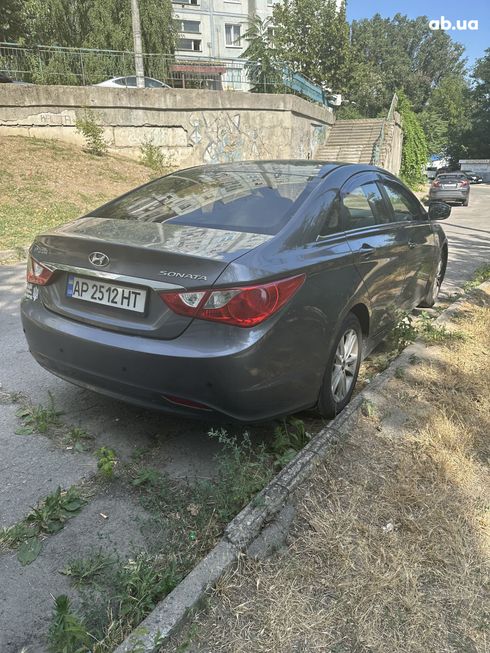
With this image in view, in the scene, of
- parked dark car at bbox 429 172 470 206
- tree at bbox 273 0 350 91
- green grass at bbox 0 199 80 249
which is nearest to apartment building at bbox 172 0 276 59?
tree at bbox 273 0 350 91

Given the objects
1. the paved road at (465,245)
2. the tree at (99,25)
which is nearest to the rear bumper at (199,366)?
the paved road at (465,245)

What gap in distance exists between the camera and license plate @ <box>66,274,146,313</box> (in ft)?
8.35

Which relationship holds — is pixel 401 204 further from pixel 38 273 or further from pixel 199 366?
pixel 38 273

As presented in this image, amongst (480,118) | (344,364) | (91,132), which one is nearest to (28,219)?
(91,132)

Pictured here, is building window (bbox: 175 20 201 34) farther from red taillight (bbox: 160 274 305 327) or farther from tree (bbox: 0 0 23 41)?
red taillight (bbox: 160 274 305 327)

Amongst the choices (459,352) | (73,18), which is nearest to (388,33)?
(73,18)

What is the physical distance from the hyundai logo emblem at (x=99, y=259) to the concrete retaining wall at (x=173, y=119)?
1432cm

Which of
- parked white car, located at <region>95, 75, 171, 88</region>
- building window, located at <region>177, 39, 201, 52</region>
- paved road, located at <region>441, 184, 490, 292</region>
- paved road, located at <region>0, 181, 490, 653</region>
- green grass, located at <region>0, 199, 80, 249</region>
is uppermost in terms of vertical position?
building window, located at <region>177, 39, 201, 52</region>

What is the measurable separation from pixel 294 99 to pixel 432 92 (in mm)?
60367

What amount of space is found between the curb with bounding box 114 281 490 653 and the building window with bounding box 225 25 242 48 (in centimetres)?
4909

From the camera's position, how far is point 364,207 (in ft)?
12.0

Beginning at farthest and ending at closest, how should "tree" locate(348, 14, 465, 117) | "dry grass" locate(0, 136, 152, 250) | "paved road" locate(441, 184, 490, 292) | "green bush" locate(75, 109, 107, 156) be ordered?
"tree" locate(348, 14, 465, 117), "green bush" locate(75, 109, 107, 156), "dry grass" locate(0, 136, 152, 250), "paved road" locate(441, 184, 490, 292)

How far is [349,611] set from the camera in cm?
182

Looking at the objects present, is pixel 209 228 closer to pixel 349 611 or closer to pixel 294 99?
pixel 349 611
